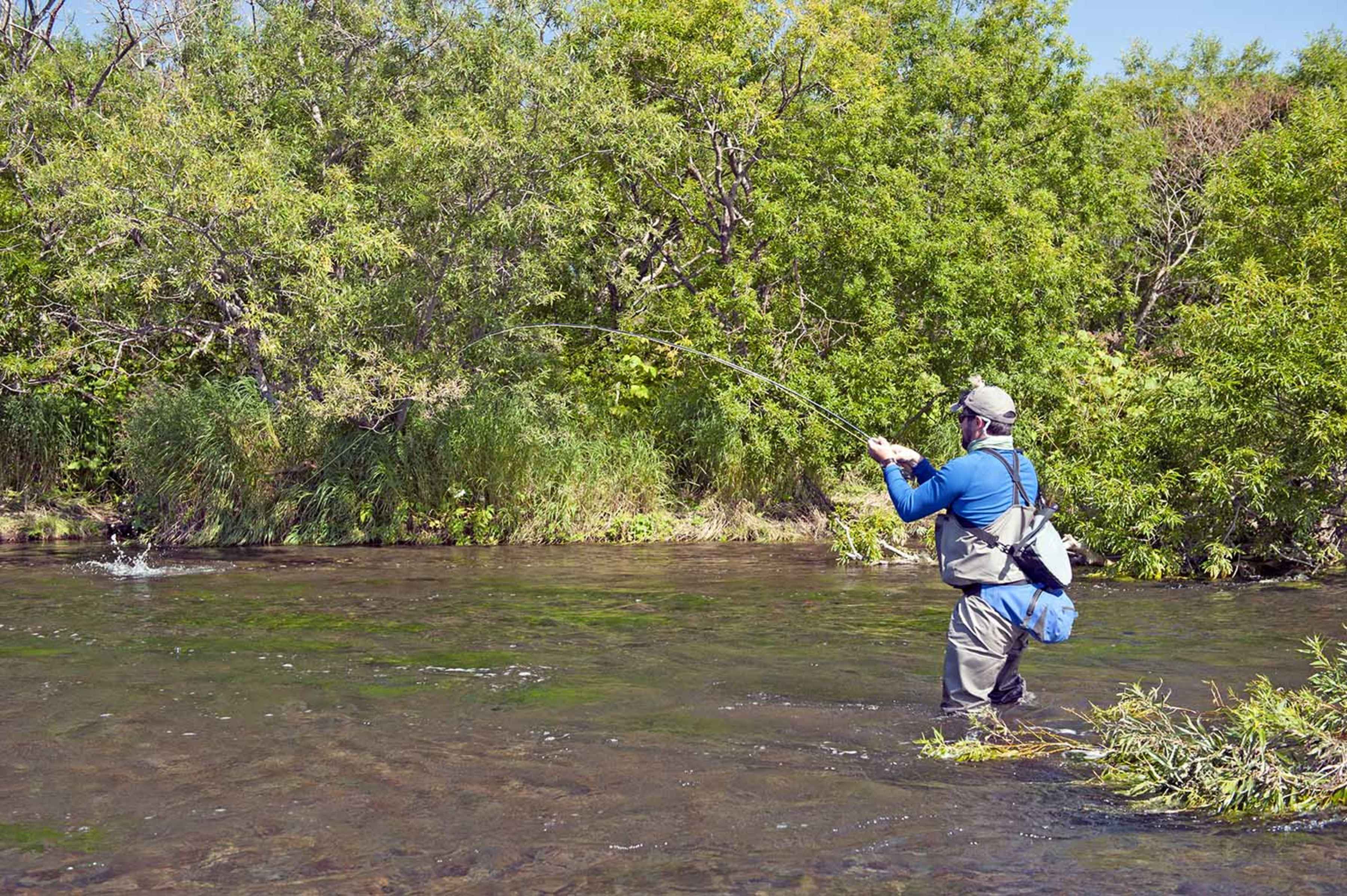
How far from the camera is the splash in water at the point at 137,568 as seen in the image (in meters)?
14.2

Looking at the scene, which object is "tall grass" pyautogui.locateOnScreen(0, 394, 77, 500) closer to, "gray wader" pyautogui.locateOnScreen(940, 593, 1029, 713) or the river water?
the river water

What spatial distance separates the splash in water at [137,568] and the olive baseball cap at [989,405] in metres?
10.2

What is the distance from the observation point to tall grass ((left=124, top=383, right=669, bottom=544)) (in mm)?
17641

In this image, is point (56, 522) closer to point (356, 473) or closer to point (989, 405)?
point (356, 473)

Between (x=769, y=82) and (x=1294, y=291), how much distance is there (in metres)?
9.24

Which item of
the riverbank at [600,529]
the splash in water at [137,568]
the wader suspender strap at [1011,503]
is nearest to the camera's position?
the wader suspender strap at [1011,503]

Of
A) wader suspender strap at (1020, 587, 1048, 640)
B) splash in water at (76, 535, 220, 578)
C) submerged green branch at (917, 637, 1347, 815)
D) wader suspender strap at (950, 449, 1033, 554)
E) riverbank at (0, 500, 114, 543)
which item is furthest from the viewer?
riverbank at (0, 500, 114, 543)

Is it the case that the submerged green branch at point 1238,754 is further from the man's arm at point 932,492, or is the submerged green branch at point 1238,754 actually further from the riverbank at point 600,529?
the riverbank at point 600,529

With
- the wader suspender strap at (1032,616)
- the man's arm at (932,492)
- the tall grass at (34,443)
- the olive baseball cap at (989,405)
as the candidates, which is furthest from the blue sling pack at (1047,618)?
the tall grass at (34,443)

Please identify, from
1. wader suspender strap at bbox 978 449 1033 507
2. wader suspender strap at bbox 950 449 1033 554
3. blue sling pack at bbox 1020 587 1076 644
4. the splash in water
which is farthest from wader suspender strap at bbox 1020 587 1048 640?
the splash in water

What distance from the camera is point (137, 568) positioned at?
14.6 meters

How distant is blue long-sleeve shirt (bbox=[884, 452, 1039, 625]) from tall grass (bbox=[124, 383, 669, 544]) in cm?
1149

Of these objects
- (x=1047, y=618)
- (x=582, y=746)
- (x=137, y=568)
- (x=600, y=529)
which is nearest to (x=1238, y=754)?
(x=1047, y=618)

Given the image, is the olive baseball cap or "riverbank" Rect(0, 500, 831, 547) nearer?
the olive baseball cap
